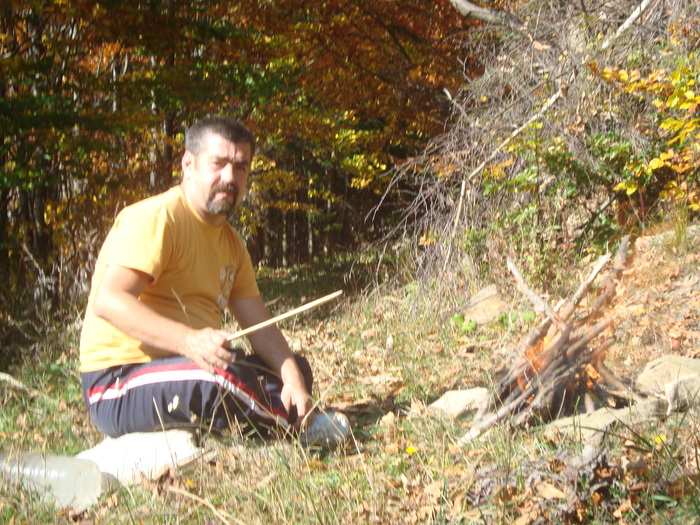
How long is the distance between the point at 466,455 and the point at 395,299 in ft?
13.5

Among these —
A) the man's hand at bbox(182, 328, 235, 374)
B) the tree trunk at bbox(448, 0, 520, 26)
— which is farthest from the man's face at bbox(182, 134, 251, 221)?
the tree trunk at bbox(448, 0, 520, 26)

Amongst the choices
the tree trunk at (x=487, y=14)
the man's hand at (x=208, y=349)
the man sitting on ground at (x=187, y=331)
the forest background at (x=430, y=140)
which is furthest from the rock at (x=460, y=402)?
the tree trunk at (x=487, y=14)

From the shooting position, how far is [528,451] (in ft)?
9.55

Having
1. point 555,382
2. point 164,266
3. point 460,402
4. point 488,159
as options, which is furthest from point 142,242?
point 488,159

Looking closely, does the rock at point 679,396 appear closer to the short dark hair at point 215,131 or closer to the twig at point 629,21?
the short dark hair at point 215,131

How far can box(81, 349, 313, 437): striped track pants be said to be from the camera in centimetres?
323

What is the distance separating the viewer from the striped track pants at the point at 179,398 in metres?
3.23

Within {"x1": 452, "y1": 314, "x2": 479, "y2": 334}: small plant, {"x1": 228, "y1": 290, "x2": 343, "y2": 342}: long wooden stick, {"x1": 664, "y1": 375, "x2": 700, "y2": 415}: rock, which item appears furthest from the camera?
{"x1": 452, "y1": 314, "x2": 479, "y2": 334}: small plant

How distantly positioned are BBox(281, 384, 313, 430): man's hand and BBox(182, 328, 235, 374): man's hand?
477 mm

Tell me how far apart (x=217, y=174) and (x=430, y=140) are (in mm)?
4709

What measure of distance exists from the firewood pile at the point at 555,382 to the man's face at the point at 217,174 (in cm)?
152

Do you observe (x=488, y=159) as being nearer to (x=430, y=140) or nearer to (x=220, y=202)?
(x=430, y=140)

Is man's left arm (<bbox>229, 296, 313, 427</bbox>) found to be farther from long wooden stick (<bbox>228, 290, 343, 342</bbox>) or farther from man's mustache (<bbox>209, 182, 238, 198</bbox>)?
man's mustache (<bbox>209, 182, 238, 198</bbox>)

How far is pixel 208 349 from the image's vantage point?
117 inches
